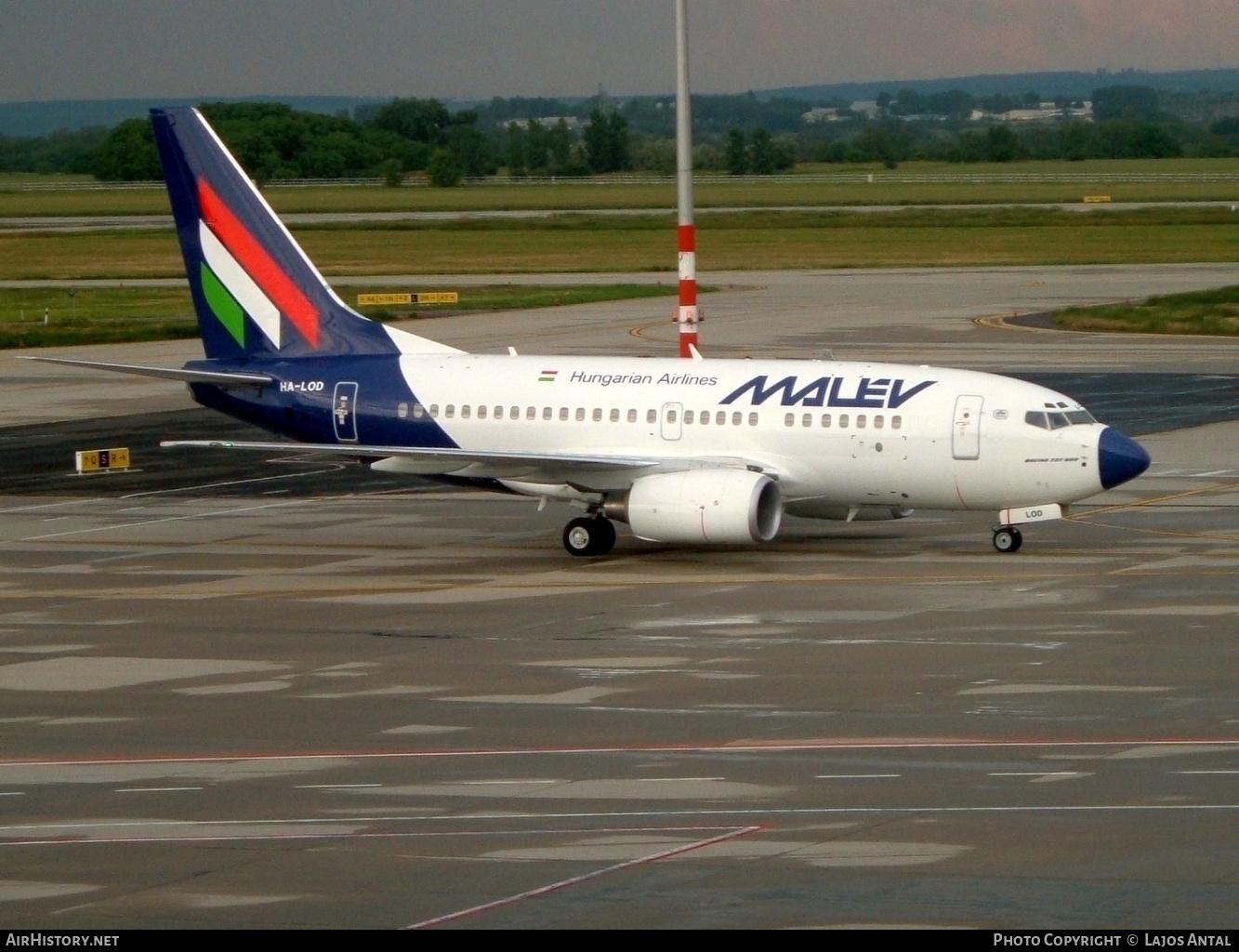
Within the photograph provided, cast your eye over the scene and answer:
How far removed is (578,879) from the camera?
18734 millimetres

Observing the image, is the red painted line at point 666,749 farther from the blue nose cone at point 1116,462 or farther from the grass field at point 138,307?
the grass field at point 138,307

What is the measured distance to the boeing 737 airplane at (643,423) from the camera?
128 feet

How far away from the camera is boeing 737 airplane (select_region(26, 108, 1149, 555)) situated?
39000mm

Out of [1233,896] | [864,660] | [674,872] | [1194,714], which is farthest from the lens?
[864,660]

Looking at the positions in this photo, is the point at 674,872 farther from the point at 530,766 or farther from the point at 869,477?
the point at 869,477

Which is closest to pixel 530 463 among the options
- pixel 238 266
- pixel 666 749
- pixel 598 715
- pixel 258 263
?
pixel 258 263

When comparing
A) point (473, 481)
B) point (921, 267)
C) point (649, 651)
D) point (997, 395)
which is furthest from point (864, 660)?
point (921, 267)

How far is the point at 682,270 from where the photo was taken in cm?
5397

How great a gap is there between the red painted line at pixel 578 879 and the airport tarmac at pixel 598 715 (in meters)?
0.06

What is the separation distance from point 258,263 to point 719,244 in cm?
9974

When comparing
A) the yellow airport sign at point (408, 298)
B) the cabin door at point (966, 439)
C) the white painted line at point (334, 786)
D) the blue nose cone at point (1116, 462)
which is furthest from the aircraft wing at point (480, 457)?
the yellow airport sign at point (408, 298)

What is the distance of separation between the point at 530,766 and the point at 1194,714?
831cm

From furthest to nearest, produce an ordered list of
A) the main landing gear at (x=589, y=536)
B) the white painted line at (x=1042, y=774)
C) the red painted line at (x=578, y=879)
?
the main landing gear at (x=589, y=536) < the white painted line at (x=1042, y=774) < the red painted line at (x=578, y=879)

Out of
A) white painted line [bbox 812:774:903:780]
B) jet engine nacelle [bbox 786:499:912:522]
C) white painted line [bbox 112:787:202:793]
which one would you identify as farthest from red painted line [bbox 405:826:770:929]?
jet engine nacelle [bbox 786:499:912:522]
